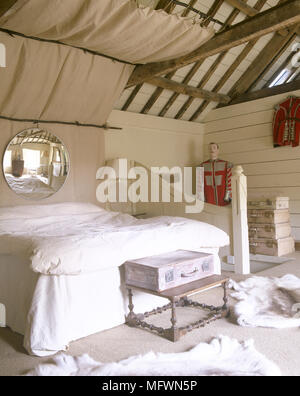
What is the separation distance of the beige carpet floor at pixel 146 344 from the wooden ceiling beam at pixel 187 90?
324 centimetres

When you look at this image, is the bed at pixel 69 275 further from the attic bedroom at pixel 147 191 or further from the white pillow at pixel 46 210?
the white pillow at pixel 46 210

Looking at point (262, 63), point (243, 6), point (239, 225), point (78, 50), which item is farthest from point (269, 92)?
point (78, 50)

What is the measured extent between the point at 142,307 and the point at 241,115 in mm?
4032

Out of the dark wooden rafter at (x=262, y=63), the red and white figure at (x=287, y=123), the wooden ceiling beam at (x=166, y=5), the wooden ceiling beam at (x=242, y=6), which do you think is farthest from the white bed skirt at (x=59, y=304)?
the dark wooden rafter at (x=262, y=63)

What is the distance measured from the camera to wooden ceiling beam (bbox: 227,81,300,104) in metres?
5.20

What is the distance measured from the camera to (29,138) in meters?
3.69

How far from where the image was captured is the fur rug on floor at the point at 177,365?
1748mm

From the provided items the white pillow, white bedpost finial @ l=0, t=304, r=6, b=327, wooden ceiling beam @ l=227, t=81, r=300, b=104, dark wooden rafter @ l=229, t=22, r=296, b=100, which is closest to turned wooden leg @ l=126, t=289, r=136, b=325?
white bedpost finial @ l=0, t=304, r=6, b=327

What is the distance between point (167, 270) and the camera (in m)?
2.24

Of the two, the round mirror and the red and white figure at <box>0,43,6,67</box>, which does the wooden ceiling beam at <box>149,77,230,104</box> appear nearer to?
the round mirror

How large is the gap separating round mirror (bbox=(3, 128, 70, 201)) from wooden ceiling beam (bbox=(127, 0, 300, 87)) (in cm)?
130

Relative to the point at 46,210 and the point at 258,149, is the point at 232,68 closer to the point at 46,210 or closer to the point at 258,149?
the point at 258,149

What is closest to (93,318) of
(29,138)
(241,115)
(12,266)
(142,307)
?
(142,307)

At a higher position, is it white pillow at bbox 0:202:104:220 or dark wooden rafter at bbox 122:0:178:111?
dark wooden rafter at bbox 122:0:178:111
